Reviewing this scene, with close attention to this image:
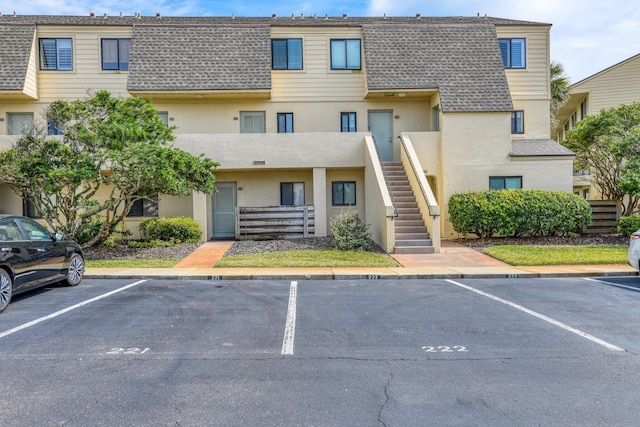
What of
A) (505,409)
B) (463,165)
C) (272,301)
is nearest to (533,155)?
(463,165)

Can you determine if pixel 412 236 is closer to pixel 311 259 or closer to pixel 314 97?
pixel 311 259

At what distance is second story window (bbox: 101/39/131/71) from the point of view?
766 inches

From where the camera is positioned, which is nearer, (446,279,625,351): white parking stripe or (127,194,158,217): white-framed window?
(446,279,625,351): white parking stripe

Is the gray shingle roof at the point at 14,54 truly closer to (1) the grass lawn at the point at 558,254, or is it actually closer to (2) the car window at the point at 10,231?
(2) the car window at the point at 10,231

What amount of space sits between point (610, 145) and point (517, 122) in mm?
3682

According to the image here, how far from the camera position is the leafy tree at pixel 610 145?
17234 millimetres

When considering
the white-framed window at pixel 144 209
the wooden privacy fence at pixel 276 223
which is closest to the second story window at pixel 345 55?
the wooden privacy fence at pixel 276 223

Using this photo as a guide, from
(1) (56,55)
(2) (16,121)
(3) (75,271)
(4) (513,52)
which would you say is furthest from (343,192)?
(2) (16,121)

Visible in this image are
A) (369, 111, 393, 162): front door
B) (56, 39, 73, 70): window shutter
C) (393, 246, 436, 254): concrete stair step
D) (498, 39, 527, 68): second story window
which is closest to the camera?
(393, 246, 436, 254): concrete stair step

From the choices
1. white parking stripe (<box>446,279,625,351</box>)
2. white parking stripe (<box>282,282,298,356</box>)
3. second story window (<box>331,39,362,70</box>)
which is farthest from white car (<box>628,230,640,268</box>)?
second story window (<box>331,39,362,70</box>)

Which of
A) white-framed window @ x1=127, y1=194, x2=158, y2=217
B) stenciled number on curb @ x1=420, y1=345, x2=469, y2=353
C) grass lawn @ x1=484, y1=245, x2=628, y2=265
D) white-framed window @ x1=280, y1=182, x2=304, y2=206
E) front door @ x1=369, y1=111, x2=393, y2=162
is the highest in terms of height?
front door @ x1=369, y1=111, x2=393, y2=162

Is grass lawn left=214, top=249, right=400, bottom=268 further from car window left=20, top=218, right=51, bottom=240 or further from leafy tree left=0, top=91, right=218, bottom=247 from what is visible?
car window left=20, top=218, right=51, bottom=240

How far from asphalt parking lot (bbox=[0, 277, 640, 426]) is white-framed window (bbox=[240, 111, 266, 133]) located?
11.8 meters

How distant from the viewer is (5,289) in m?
7.66
